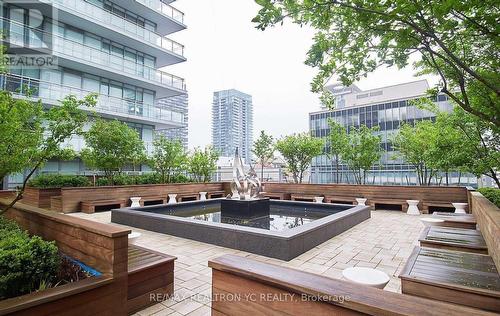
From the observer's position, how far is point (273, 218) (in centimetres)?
845

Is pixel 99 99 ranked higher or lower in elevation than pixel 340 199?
higher

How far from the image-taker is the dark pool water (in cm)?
729

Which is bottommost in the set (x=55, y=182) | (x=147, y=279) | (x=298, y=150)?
(x=147, y=279)

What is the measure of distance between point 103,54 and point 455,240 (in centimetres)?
1882

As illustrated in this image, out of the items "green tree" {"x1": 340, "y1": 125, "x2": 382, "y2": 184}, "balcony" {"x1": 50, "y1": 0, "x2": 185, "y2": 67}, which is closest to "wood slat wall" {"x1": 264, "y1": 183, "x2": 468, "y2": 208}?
"green tree" {"x1": 340, "y1": 125, "x2": 382, "y2": 184}

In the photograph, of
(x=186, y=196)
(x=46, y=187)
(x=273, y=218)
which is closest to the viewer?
(x=273, y=218)

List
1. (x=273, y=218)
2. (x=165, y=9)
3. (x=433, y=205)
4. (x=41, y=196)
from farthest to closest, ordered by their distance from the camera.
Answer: (x=165, y=9), (x=41, y=196), (x=433, y=205), (x=273, y=218)

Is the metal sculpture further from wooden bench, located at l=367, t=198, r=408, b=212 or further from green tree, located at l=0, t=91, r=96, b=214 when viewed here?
wooden bench, located at l=367, t=198, r=408, b=212

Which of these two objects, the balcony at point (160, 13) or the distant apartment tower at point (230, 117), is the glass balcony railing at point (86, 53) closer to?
the balcony at point (160, 13)

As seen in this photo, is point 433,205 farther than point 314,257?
Yes

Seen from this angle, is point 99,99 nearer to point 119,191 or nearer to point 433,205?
point 119,191

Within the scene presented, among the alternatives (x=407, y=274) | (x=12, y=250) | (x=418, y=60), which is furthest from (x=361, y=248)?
(x=12, y=250)

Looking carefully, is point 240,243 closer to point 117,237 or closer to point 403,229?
point 117,237

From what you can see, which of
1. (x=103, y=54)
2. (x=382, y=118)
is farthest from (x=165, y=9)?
(x=382, y=118)
